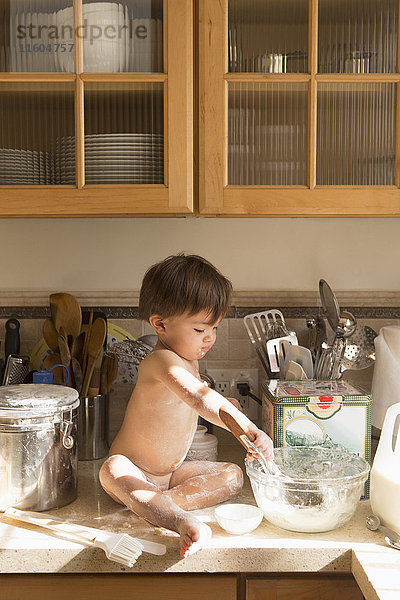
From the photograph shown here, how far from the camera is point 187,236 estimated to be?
1.87 metres

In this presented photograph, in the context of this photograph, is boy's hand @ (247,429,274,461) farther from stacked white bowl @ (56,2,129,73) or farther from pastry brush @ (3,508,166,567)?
stacked white bowl @ (56,2,129,73)

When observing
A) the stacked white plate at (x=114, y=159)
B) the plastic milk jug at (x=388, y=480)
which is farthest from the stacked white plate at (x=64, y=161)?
the plastic milk jug at (x=388, y=480)

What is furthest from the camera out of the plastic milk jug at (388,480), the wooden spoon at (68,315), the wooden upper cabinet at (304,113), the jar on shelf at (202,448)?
the wooden spoon at (68,315)

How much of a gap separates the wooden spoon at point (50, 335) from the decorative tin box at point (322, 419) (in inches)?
24.6

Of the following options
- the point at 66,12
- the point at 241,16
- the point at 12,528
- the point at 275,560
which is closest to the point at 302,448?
the point at 275,560

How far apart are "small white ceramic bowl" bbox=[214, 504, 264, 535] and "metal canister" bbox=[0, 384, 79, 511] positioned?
338 mm

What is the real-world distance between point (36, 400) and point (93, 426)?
12.5 inches

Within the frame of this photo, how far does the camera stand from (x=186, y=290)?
1403mm

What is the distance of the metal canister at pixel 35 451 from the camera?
1.33 metres

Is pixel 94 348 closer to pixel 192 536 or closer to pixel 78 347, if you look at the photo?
pixel 78 347

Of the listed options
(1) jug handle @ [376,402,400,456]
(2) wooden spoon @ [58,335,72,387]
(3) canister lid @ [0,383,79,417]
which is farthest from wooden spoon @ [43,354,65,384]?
(1) jug handle @ [376,402,400,456]

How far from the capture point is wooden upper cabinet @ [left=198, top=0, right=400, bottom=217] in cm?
149

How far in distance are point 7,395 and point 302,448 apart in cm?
64

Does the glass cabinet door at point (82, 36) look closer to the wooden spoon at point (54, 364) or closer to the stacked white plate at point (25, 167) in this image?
the stacked white plate at point (25, 167)
